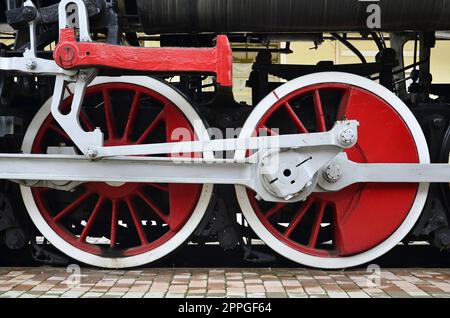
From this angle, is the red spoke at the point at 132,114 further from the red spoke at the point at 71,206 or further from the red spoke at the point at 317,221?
the red spoke at the point at 317,221

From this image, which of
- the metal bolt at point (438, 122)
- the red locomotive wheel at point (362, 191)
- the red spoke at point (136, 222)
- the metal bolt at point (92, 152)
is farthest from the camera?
the metal bolt at point (438, 122)

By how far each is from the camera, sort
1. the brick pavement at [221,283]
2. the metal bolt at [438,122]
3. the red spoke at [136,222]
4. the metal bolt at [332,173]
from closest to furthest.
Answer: the brick pavement at [221,283], the metal bolt at [332,173], the red spoke at [136,222], the metal bolt at [438,122]

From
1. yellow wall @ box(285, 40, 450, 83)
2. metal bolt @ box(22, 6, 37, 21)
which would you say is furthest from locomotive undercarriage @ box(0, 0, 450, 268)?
yellow wall @ box(285, 40, 450, 83)

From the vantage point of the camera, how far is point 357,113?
10.7 ft

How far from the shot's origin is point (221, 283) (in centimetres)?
299

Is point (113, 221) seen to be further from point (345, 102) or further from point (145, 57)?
point (345, 102)

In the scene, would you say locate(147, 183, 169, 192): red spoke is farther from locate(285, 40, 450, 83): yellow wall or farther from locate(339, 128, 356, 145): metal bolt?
locate(285, 40, 450, 83): yellow wall

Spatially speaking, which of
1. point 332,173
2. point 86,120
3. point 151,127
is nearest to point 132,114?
point 151,127

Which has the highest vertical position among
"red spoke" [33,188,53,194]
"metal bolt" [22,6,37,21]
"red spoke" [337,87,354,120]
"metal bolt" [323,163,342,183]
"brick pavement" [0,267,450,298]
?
"metal bolt" [22,6,37,21]

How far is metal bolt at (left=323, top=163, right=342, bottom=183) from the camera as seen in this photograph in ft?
10.2

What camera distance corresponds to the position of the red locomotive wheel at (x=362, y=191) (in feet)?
10.6

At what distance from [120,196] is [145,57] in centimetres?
94

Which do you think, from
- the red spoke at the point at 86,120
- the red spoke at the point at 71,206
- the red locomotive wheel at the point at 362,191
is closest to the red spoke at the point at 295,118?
the red locomotive wheel at the point at 362,191

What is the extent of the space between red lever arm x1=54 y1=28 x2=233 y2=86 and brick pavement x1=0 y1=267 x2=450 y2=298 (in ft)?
3.63
